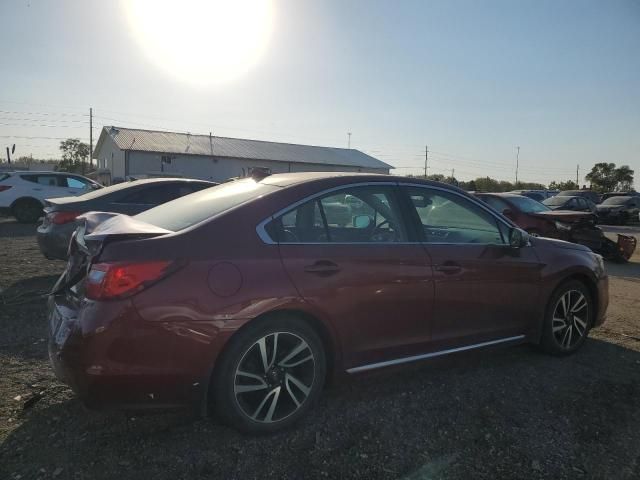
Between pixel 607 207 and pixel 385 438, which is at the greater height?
pixel 607 207

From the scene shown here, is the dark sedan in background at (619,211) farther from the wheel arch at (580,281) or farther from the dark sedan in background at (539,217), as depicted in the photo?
the wheel arch at (580,281)

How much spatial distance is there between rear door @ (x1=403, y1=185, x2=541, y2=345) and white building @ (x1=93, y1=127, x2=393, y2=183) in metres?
37.6

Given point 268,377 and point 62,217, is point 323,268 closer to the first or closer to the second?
point 268,377

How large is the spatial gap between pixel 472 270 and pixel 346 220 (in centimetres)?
107

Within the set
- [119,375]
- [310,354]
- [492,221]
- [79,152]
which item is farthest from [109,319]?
[79,152]

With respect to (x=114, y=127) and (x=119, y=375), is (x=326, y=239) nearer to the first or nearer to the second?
(x=119, y=375)

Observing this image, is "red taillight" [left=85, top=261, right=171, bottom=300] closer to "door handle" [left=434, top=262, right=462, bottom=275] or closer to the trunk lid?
the trunk lid

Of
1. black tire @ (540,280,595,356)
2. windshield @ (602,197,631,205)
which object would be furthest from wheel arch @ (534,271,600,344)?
windshield @ (602,197,631,205)

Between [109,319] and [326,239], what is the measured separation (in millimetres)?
1375

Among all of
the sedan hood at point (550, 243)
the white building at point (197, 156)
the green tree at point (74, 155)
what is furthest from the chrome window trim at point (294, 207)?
the green tree at point (74, 155)

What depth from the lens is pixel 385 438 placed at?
3.04 metres

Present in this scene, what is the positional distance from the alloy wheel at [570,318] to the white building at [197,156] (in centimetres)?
3743

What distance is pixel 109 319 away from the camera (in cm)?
259

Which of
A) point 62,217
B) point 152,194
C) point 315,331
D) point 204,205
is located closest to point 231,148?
point 152,194
